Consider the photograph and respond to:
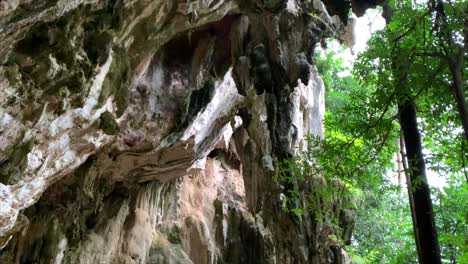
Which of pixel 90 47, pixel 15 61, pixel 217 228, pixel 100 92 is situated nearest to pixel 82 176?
pixel 100 92

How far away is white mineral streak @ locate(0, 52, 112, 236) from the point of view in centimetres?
561

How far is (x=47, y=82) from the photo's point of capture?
479cm

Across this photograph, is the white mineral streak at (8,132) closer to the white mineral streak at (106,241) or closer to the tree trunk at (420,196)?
the tree trunk at (420,196)

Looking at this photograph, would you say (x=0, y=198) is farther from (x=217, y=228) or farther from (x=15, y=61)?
(x=217, y=228)

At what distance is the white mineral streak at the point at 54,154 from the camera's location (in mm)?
5609

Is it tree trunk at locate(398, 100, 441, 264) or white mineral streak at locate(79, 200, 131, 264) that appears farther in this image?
white mineral streak at locate(79, 200, 131, 264)

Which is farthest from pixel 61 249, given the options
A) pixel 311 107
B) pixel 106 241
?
pixel 311 107

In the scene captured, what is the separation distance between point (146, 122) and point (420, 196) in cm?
592

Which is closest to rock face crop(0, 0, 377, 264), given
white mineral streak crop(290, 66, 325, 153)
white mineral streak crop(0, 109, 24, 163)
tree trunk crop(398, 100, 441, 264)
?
white mineral streak crop(0, 109, 24, 163)

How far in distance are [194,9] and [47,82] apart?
286 cm

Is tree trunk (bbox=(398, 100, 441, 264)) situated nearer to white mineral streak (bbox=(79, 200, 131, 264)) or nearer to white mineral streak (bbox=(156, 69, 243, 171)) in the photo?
white mineral streak (bbox=(156, 69, 243, 171))

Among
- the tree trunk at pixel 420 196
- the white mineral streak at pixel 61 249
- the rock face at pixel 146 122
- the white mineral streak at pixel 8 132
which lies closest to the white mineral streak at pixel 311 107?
the rock face at pixel 146 122

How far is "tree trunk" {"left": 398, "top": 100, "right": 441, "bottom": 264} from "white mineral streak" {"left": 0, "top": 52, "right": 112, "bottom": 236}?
13.3 ft

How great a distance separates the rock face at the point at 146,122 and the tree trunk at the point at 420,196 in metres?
3.07
